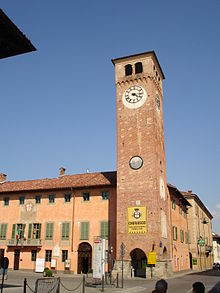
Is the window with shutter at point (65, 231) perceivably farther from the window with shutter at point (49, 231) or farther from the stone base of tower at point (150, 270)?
the stone base of tower at point (150, 270)

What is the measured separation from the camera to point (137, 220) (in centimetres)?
3120

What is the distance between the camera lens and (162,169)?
35156 millimetres

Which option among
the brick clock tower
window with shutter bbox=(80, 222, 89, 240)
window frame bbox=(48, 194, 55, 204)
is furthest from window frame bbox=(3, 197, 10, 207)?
the brick clock tower

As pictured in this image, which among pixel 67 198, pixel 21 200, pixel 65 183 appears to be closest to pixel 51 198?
pixel 67 198

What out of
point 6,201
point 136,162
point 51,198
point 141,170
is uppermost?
point 136,162

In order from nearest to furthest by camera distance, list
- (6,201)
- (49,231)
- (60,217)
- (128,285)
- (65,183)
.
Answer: (128,285), (49,231), (60,217), (65,183), (6,201)

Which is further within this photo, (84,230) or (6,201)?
(6,201)

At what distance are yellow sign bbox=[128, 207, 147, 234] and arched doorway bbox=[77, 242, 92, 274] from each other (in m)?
5.96

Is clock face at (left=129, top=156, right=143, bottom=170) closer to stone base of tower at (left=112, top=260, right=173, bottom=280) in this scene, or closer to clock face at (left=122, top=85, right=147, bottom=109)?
clock face at (left=122, top=85, right=147, bottom=109)

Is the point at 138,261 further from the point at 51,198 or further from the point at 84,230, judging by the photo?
the point at 51,198

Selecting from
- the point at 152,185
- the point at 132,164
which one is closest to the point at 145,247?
the point at 152,185

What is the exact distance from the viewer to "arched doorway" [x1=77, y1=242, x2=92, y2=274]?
34.0 meters

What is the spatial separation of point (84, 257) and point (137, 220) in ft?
25.5

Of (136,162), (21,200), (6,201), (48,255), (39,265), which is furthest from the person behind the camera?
(6,201)
